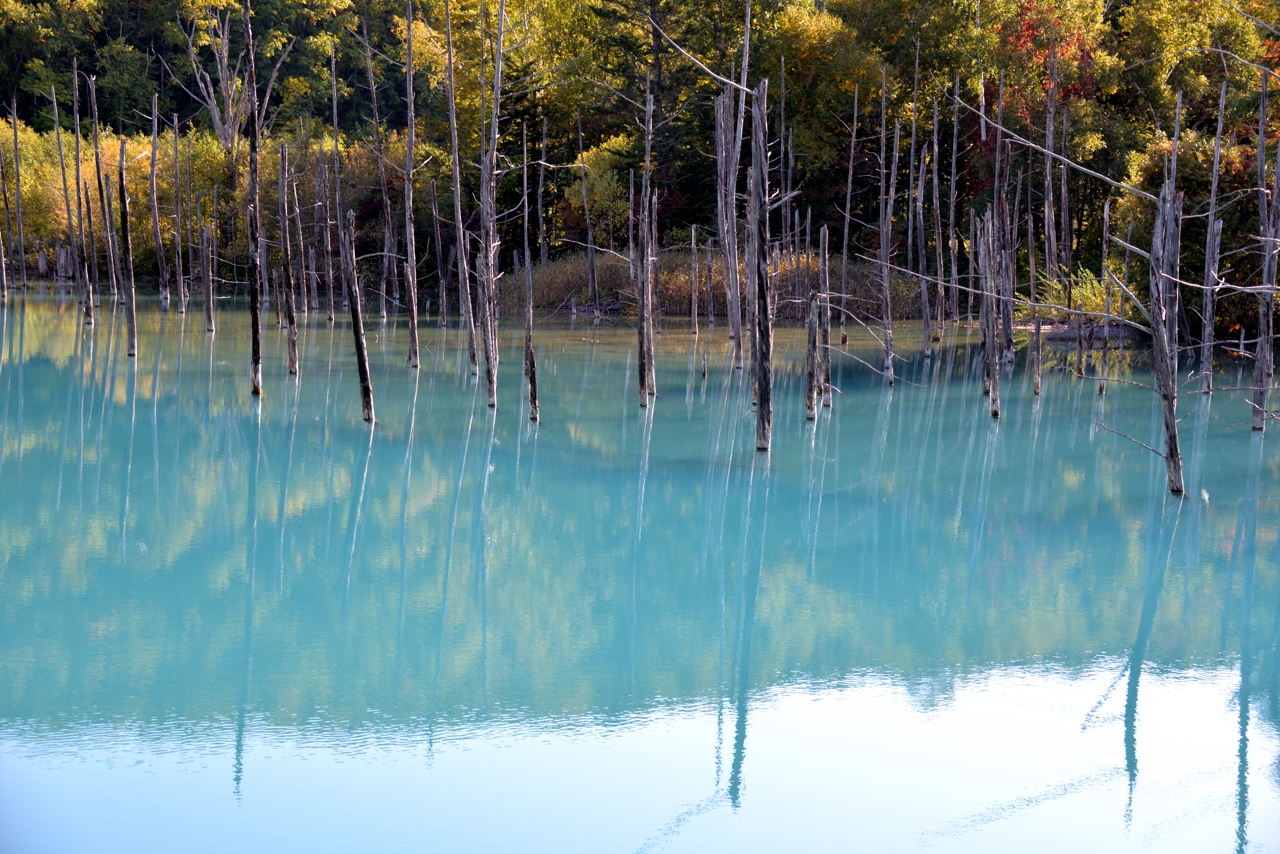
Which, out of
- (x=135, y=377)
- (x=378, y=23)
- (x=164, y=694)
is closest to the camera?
(x=164, y=694)

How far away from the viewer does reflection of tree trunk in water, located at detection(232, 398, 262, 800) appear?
523 cm

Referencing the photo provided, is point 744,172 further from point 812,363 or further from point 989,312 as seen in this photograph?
point 812,363

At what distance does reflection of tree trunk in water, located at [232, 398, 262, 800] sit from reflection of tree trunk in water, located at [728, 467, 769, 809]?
2043 millimetres

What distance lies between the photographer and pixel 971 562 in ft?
28.3

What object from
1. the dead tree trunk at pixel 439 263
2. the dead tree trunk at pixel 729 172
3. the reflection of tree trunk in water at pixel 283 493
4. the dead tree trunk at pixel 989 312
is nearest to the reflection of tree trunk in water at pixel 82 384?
the reflection of tree trunk in water at pixel 283 493

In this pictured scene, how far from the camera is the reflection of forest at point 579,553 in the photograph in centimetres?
636

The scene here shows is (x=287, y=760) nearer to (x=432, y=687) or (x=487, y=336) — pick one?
(x=432, y=687)

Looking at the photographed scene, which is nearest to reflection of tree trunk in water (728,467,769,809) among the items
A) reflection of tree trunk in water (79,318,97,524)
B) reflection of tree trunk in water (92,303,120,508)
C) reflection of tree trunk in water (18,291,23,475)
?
reflection of tree trunk in water (79,318,97,524)

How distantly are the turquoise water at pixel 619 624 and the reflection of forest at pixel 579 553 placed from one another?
0.04 m

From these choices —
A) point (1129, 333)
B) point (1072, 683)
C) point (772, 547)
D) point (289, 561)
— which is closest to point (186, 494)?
point (289, 561)

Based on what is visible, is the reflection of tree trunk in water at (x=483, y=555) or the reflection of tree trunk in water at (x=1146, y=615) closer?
the reflection of tree trunk in water at (x=1146, y=615)

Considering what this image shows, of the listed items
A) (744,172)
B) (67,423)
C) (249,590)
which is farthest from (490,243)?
(744,172)

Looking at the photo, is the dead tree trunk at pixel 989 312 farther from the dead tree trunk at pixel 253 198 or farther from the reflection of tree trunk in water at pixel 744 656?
the dead tree trunk at pixel 253 198

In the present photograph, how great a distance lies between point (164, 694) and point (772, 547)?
449 cm
